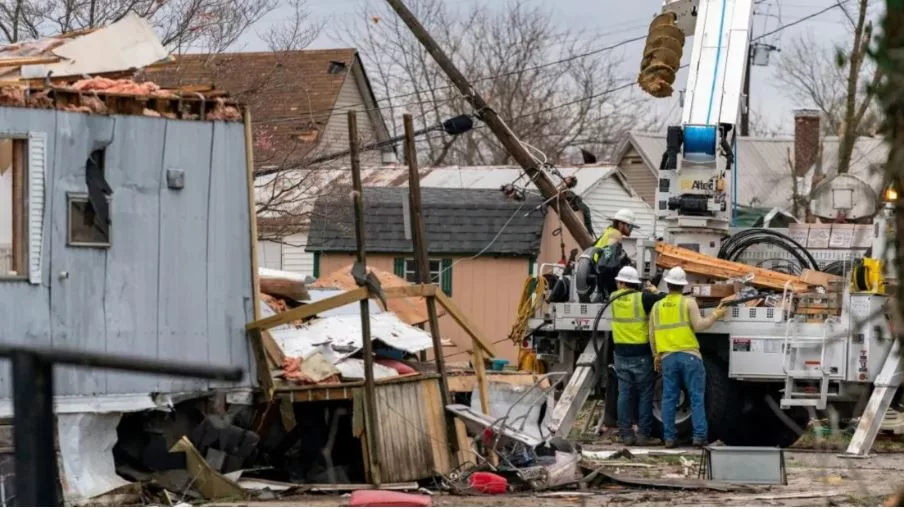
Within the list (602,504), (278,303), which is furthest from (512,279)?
(602,504)

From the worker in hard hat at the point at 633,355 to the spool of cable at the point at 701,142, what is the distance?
192 centimetres

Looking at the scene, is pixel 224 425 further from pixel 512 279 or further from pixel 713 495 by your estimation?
pixel 512 279

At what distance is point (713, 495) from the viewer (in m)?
13.4

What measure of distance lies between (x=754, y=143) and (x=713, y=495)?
170 feet

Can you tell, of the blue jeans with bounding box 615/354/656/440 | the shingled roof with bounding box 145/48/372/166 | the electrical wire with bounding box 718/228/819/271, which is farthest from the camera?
the shingled roof with bounding box 145/48/372/166

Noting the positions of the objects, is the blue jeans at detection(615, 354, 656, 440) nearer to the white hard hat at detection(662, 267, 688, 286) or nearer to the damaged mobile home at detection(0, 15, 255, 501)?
the white hard hat at detection(662, 267, 688, 286)

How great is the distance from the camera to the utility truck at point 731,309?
653 inches

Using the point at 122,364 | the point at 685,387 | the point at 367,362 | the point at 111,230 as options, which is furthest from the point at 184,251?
the point at 122,364

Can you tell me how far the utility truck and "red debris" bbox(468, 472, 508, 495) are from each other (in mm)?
3513

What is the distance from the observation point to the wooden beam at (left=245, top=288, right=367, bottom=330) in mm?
13164

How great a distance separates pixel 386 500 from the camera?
12.1m

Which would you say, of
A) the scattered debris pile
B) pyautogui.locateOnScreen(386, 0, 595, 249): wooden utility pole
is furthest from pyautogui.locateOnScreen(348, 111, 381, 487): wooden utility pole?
pyautogui.locateOnScreen(386, 0, 595, 249): wooden utility pole

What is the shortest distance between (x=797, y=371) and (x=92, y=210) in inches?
291

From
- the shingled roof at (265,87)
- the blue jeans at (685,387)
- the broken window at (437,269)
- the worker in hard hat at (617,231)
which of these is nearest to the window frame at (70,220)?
the blue jeans at (685,387)
